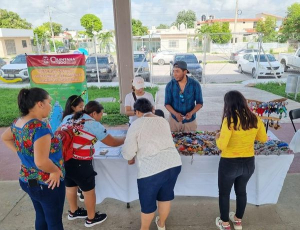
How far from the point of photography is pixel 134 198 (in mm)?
2850

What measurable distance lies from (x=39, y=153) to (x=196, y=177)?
173 cm

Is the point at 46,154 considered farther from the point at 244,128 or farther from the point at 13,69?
the point at 13,69

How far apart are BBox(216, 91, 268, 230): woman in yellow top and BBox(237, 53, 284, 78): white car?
1032cm

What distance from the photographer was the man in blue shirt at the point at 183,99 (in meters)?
3.15

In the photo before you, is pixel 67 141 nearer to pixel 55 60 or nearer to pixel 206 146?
pixel 206 146

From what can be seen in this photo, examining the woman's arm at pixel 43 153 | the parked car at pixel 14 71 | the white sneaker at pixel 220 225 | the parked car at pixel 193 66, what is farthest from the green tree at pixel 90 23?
the woman's arm at pixel 43 153

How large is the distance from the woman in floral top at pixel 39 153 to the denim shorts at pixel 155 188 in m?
0.66

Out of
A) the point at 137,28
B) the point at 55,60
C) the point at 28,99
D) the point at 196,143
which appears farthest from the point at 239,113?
A: the point at 137,28

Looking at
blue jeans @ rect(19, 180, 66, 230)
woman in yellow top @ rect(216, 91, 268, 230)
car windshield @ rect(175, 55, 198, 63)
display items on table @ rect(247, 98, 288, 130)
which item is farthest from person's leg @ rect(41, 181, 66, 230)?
car windshield @ rect(175, 55, 198, 63)

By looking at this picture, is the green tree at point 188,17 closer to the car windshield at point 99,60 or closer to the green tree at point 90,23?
the green tree at point 90,23

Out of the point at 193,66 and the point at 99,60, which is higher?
the point at 99,60

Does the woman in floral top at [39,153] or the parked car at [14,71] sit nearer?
the woman in floral top at [39,153]

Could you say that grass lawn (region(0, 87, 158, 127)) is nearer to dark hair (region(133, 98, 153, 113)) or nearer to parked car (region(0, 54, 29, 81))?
parked car (region(0, 54, 29, 81))

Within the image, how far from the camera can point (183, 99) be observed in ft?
10.5
